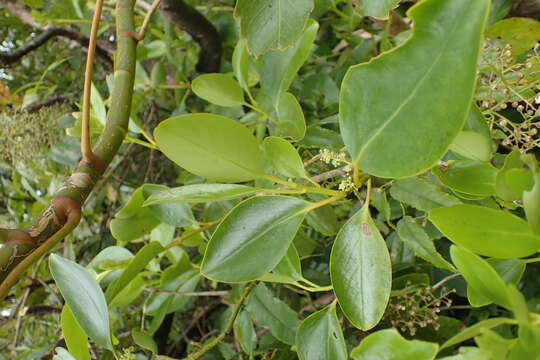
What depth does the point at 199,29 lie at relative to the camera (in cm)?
65

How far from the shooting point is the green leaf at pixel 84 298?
33 centimetres

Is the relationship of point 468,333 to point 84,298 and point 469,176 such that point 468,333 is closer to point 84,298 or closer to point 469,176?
point 469,176

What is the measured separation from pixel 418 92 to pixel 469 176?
84 mm

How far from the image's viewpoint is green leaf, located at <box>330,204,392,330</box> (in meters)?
0.26

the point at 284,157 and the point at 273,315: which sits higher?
the point at 284,157

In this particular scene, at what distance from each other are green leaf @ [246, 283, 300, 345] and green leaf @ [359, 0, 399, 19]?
0.84ft

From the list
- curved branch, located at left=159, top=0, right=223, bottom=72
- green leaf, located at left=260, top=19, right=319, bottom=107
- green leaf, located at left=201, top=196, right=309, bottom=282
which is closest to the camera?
green leaf, located at left=201, top=196, right=309, bottom=282

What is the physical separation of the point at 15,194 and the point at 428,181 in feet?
2.87

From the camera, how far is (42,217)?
26cm

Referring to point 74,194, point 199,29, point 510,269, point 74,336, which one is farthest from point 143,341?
point 199,29

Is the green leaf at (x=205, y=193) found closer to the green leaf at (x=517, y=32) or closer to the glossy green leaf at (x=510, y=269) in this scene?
the glossy green leaf at (x=510, y=269)

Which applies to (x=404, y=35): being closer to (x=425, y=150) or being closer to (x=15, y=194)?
(x=425, y=150)

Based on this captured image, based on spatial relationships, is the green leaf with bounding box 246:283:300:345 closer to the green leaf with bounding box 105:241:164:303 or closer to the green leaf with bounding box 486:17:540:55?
the green leaf with bounding box 105:241:164:303

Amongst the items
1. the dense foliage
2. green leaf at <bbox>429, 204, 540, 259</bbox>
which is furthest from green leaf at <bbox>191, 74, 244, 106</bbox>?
green leaf at <bbox>429, 204, 540, 259</bbox>
